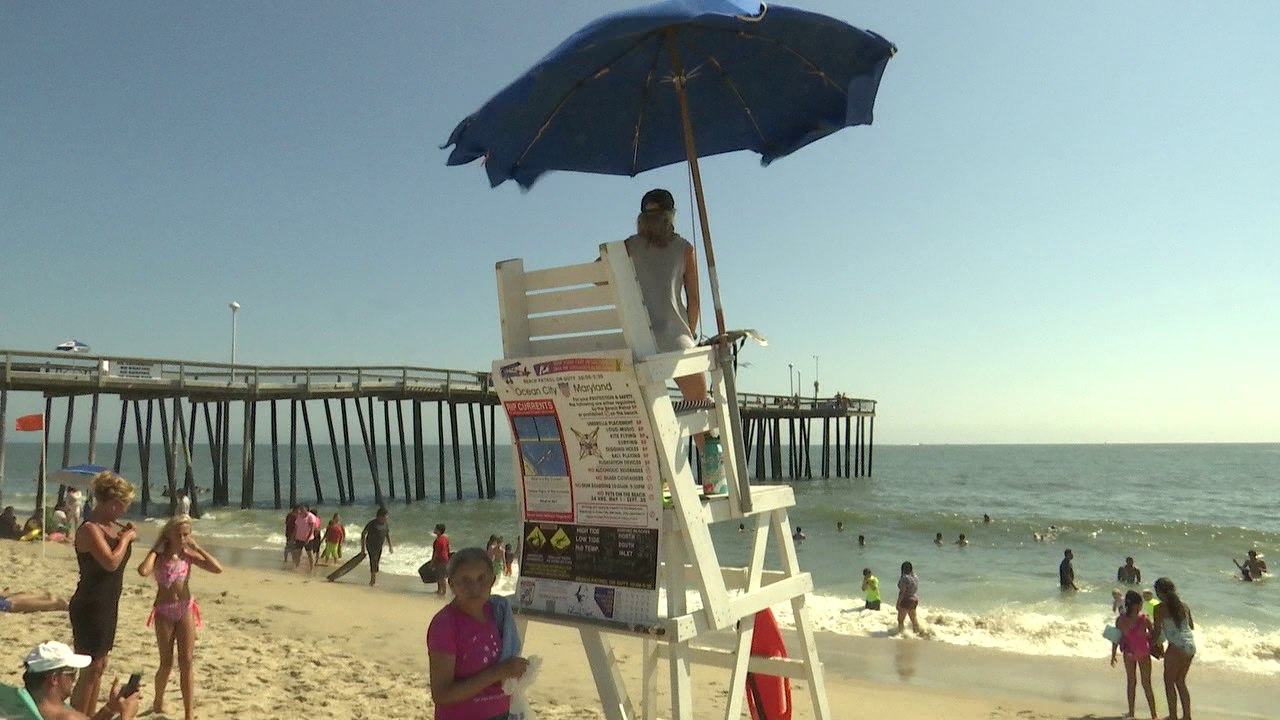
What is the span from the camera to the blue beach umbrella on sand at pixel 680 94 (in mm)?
3213

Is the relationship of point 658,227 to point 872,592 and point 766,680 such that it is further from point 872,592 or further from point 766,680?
point 872,592

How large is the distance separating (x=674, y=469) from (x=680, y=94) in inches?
57.9

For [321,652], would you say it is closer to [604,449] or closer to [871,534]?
[604,449]

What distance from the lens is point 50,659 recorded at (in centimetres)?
317

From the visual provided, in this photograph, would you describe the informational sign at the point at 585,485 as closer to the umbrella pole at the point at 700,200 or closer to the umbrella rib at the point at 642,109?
the umbrella pole at the point at 700,200

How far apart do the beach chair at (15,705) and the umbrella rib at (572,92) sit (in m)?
2.61

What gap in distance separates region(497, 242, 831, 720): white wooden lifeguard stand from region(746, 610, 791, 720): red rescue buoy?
138 mm

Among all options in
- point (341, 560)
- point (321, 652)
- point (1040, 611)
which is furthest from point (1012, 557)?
point (321, 652)

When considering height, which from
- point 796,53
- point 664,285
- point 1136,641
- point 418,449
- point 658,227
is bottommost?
point 1136,641

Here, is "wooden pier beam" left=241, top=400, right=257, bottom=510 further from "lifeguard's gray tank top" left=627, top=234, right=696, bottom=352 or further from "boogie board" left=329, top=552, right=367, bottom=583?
"lifeguard's gray tank top" left=627, top=234, right=696, bottom=352

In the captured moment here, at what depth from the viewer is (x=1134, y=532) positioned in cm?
3197

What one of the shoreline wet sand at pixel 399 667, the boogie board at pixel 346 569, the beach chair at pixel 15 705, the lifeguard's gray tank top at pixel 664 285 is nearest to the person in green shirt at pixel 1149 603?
the shoreline wet sand at pixel 399 667

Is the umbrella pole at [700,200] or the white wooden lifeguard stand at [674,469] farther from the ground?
the umbrella pole at [700,200]

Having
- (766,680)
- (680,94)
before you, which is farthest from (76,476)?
(680,94)
